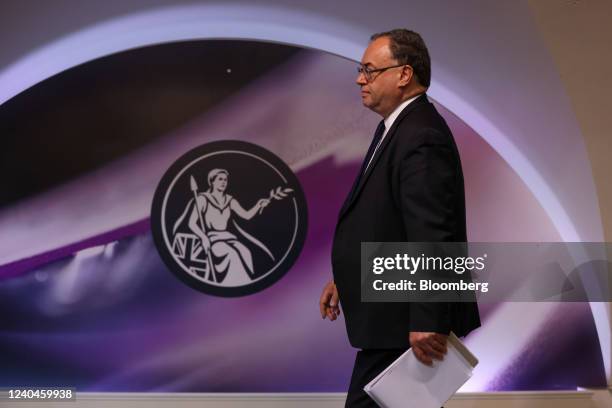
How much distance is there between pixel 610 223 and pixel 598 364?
2.72ft

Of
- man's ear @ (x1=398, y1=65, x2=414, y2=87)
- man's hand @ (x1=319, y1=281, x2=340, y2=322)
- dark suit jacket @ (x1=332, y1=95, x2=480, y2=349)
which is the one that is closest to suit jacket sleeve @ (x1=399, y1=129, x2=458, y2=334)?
dark suit jacket @ (x1=332, y1=95, x2=480, y2=349)

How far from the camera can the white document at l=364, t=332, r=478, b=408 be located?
2.05 m

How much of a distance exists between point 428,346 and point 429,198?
425 mm

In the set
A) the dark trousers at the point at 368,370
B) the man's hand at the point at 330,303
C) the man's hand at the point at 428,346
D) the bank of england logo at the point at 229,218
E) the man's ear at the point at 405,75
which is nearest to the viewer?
the man's hand at the point at 428,346

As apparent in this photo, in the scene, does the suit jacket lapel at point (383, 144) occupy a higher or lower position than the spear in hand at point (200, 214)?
lower

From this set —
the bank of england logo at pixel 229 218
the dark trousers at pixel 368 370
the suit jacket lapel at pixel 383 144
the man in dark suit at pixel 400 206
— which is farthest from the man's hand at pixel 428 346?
the bank of england logo at pixel 229 218

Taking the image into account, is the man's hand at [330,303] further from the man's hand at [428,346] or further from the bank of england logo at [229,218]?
the bank of england logo at [229,218]

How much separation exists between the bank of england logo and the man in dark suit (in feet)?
5.73

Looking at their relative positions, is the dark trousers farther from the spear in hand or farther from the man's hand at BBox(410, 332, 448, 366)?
the spear in hand

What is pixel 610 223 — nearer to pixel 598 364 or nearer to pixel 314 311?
pixel 598 364

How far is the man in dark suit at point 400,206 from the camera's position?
2041 mm

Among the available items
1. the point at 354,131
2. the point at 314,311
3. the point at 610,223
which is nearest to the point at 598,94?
the point at 610,223

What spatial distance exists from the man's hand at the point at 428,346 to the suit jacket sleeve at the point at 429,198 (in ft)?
0.06

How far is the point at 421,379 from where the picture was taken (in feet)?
6.73
